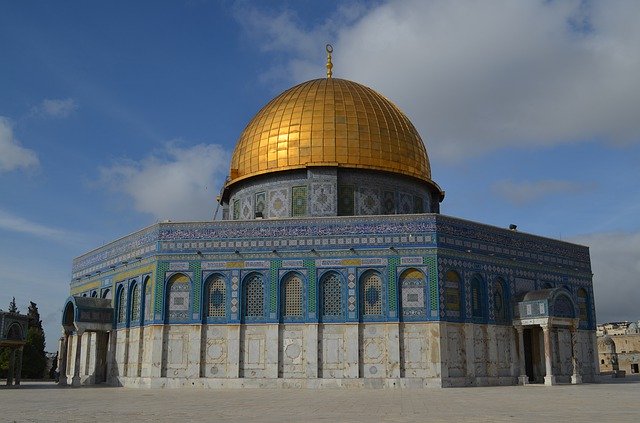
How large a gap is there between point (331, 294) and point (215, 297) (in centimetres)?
435

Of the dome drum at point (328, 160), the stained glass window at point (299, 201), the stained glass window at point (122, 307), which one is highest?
the dome drum at point (328, 160)

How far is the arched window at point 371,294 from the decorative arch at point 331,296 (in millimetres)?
767

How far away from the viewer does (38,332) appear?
41594 millimetres

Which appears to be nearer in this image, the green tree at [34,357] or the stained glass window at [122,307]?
the stained glass window at [122,307]

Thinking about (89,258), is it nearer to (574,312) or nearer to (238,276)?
(238,276)

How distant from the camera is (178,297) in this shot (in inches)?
973

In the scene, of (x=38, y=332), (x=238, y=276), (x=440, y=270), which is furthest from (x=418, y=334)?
(x=38, y=332)

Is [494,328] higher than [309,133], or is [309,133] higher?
[309,133]

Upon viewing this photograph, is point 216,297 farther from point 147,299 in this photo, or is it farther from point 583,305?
point 583,305

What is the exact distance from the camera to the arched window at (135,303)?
25922 mm

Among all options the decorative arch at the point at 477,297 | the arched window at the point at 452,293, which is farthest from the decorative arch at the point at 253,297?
the decorative arch at the point at 477,297

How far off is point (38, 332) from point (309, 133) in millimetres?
24598

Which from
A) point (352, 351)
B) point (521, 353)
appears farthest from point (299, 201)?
point (521, 353)

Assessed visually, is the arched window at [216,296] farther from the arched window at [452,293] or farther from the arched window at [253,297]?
the arched window at [452,293]
